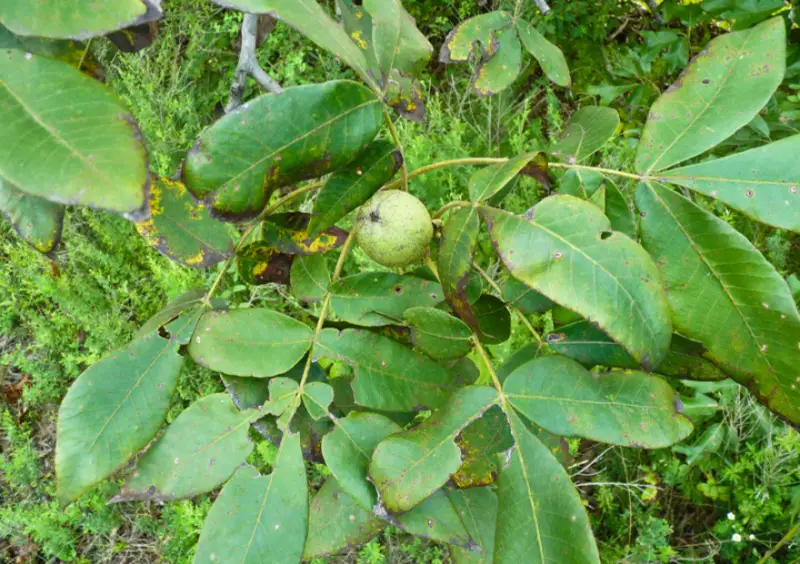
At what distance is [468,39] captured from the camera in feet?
3.80

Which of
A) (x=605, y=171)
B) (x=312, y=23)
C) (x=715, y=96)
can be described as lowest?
(x=605, y=171)

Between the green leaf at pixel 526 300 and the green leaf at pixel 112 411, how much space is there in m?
0.51

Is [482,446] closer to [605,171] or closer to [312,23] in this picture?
[605,171]

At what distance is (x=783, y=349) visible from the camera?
2.35ft

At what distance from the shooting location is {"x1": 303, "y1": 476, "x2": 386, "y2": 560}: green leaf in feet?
2.93

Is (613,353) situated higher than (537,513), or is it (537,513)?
(613,353)

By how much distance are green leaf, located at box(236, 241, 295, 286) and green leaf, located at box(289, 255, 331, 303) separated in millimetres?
37

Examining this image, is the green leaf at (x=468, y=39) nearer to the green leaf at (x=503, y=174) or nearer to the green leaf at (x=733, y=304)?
the green leaf at (x=503, y=174)

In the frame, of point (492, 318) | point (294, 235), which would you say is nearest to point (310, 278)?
point (294, 235)

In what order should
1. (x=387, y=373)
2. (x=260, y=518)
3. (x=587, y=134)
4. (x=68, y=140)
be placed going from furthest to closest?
(x=587, y=134) → (x=387, y=373) → (x=260, y=518) → (x=68, y=140)

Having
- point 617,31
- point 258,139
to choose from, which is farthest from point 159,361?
point 617,31

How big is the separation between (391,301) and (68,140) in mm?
509

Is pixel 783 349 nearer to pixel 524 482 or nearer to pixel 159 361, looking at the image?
pixel 524 482

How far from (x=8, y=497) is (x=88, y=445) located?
7.00 ft
